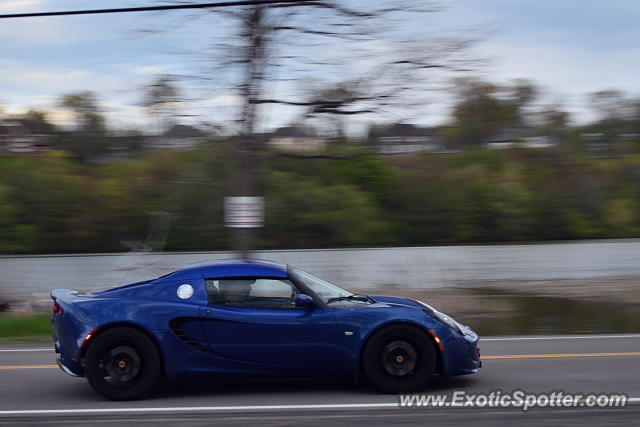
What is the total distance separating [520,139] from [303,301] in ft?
126

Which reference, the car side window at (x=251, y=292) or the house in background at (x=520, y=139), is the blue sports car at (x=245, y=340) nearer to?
the car side window at (x=251, y=292)

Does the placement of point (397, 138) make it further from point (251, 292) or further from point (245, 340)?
point (245, 340)

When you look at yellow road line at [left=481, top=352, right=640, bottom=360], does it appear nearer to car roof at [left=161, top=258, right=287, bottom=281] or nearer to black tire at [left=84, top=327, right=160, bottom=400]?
car roof at [left=161, top=258, right=287, bottom=281]

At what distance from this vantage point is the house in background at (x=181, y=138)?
52.6ft

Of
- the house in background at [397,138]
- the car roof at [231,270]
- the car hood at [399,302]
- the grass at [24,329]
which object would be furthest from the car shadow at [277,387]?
the house in background at [397,138]

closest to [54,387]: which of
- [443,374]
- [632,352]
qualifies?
[443,374]

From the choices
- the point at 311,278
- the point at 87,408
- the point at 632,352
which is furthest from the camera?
the point at 632,352

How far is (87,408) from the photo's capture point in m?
6.63

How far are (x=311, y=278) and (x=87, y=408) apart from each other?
2.41 m

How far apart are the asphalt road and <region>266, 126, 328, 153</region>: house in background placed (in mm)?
7871

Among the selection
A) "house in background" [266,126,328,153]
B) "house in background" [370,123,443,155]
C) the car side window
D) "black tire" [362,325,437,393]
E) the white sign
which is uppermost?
"house in background" [370,123,443,155]

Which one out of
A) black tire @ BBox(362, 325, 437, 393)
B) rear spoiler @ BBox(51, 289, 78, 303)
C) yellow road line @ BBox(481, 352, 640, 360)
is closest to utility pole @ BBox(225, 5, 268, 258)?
yellow road line @ BBox(481, 352, 640, 360)

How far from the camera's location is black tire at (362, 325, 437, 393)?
6887 millimetres

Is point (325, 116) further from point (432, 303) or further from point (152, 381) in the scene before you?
point (152, 381)
